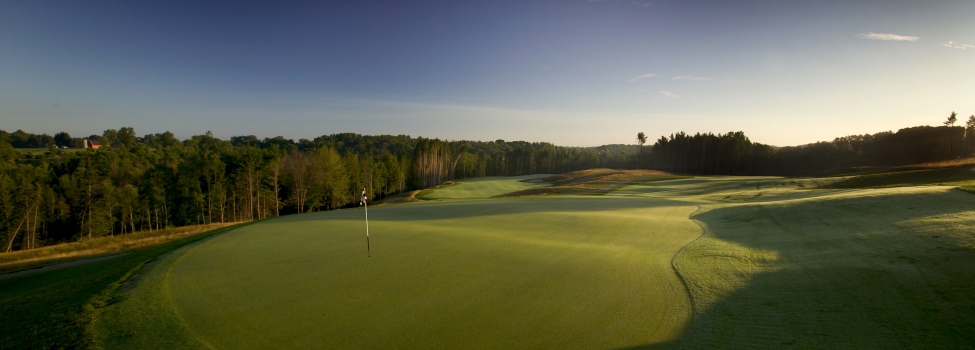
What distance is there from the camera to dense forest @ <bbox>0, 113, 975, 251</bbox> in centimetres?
4416

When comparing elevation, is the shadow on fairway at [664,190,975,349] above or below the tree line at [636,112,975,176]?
below

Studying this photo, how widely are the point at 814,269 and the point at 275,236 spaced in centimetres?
2035

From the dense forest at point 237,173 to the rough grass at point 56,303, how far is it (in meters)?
41.7

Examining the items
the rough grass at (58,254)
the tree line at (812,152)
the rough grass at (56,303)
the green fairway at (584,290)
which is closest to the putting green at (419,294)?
the green fairway at (584,290)

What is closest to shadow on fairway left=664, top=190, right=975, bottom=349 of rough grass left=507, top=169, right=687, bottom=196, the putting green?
the putting green

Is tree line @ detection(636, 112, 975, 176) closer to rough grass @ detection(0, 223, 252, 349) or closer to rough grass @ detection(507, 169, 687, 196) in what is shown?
rough grass @ detection(507, 169, 687, 196)

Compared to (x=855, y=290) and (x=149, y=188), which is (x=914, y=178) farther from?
(x=149, y=188)

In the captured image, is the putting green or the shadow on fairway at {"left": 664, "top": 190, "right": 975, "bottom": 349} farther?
the putting green

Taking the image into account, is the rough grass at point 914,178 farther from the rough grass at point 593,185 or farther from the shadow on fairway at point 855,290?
the rough grass at point 593,185

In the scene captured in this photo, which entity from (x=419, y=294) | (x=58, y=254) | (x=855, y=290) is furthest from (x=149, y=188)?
(x=855, y=290)

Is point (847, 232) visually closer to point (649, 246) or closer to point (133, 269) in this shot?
point (649, 246)

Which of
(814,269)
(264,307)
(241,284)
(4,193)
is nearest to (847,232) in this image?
(814,269)

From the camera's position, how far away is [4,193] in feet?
123

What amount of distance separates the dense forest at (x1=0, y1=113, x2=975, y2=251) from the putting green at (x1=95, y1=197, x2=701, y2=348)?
44268 mm
